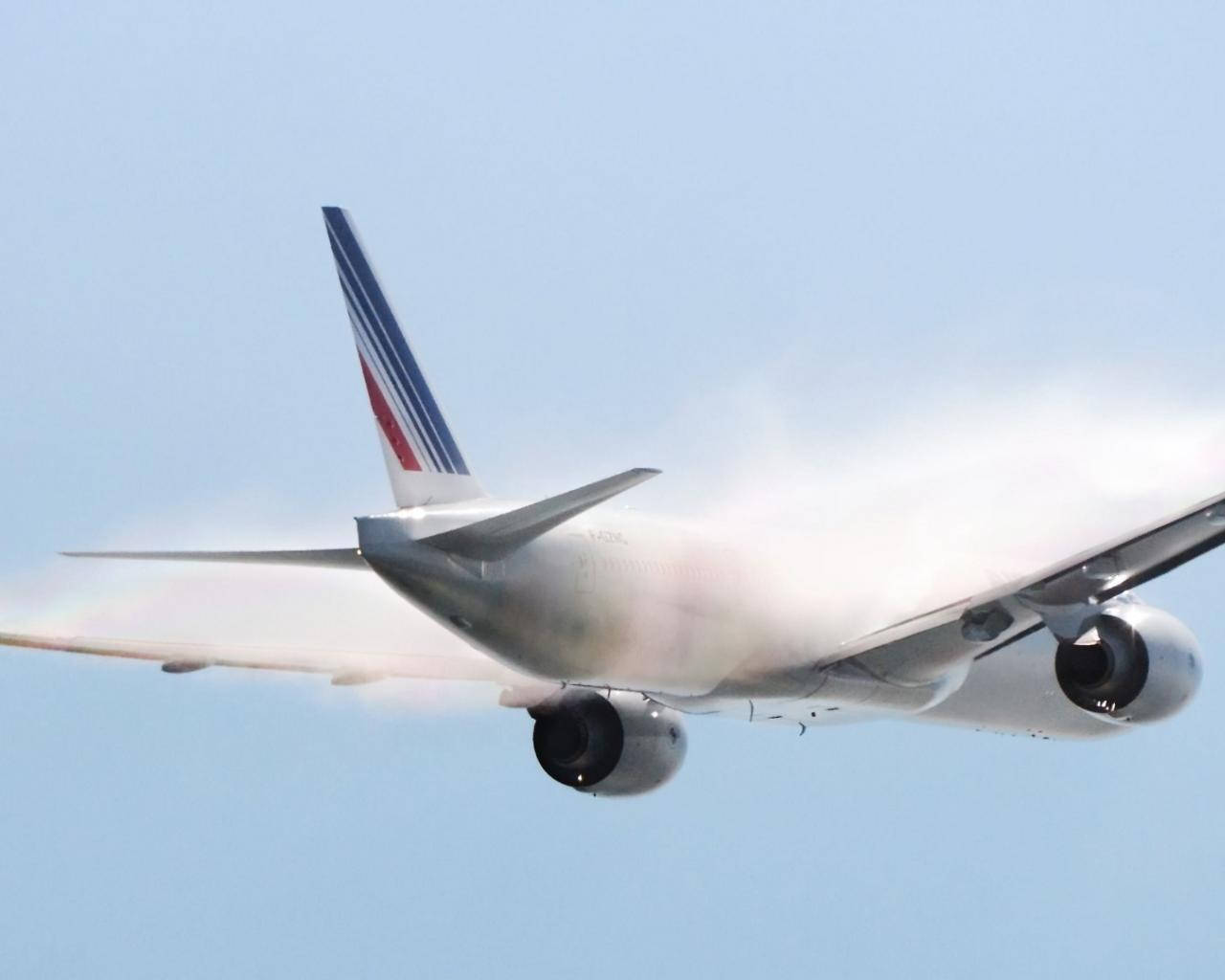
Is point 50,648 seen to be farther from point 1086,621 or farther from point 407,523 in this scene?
point 1086,621

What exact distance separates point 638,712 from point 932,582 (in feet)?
15.6

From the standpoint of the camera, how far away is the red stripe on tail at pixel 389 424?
30312 mm

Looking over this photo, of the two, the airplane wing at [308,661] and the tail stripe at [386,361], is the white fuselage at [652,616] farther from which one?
the airplane wing at [308,661]

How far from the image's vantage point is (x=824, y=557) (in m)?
34.2

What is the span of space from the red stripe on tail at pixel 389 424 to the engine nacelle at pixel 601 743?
6556mm

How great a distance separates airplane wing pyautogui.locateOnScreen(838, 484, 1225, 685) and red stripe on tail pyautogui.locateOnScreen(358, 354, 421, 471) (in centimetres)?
695

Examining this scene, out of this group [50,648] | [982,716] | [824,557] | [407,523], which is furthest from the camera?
[982,716]

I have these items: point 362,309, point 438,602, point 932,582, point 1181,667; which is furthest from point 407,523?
point 1181,667

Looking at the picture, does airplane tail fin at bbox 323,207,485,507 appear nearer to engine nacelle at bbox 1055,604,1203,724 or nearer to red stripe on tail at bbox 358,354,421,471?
red stripe on tail at bbox 358,354,421,471

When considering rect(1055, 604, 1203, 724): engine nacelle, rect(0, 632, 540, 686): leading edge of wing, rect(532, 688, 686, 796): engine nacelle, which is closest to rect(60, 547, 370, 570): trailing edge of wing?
rect(0, 632, 540, 686): leading edge of wing

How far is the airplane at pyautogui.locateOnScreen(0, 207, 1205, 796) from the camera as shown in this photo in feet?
94.8

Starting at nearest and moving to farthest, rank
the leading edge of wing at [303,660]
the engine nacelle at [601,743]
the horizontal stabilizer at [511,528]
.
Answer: the horizontal stabilizer at [511,528]
the leading edge of wing at [303,660]
the engine nacelle at [601,743]

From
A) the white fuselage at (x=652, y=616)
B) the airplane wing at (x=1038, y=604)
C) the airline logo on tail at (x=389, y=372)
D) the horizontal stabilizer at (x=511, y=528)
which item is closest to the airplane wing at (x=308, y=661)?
the white fuselage at (x=652, y=616)

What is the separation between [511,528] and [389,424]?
10.4 feet
